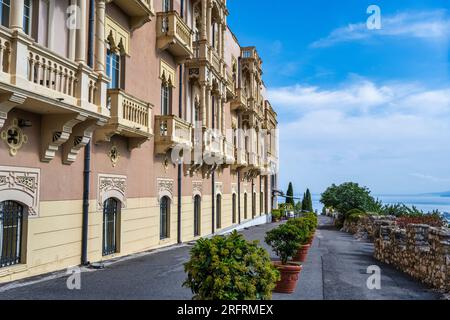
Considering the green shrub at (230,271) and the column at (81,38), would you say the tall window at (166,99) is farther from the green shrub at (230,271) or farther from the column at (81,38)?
the green shrub at (230,271)

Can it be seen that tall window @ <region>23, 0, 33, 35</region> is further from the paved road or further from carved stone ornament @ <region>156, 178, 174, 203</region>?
carved stone ornament @ <region>156, 178, 174, 203</region>

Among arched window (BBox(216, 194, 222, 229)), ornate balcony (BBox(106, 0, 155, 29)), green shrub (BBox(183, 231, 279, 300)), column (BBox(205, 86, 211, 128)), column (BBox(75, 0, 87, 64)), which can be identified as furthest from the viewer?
arched window (BBox(216, 194, 222, 229))

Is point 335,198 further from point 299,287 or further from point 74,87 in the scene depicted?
point 74,87

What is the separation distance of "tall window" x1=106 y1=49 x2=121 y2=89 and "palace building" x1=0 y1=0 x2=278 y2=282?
0.05 meters

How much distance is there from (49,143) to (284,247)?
615 cm

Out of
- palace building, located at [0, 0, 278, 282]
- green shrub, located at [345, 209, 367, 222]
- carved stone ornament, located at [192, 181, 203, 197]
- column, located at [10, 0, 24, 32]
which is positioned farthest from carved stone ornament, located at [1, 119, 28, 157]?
green shrub, located at [345, 209, 367, 222]

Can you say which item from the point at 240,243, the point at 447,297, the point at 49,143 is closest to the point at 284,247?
the point at 447,297

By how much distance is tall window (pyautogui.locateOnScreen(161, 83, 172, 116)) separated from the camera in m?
15.2

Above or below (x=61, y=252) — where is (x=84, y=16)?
above

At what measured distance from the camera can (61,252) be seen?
9273 mm

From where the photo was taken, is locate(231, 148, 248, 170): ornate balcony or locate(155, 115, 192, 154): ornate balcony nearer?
locate(155, 115, 192, 154): ornate balcony

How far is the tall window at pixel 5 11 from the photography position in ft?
26.5

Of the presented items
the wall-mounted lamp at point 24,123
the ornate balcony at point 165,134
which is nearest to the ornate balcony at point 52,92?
the wall-mounted lamp at point 24,123

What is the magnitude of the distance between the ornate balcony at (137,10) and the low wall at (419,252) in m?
10.3
